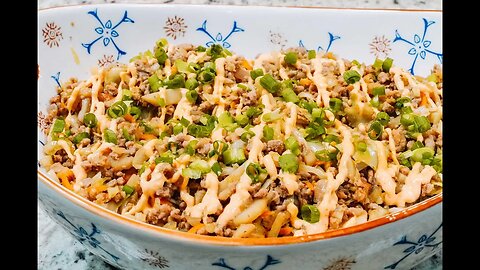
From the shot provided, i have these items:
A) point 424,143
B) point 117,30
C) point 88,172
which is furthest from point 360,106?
point 117,30

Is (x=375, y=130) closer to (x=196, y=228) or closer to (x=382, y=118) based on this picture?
(x=382, y=118)

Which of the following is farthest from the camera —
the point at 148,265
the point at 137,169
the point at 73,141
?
the point at 73,141

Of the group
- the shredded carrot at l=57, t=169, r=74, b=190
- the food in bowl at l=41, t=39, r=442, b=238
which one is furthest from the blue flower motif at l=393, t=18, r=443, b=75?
the shredded carrot at l=57, t=169, r=74, b=190

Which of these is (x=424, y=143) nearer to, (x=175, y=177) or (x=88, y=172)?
(x=175, y=177)

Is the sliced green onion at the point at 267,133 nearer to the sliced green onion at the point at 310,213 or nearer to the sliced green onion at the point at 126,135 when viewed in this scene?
the sliced green onion at the point at 310,213

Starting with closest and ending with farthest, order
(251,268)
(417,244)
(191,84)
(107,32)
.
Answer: (251,268) < (417,244) < (191,84) < (107,32)

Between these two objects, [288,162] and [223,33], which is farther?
[223,33]

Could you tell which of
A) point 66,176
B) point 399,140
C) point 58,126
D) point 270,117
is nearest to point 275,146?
point 270,117
